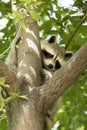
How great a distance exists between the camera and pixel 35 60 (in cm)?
292

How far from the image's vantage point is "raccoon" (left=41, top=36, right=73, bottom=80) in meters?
3.50

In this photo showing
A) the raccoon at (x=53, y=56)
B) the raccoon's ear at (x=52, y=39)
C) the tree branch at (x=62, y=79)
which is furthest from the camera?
the raccoon's ear at (x=52, y=39)

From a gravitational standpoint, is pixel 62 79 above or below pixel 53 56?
above

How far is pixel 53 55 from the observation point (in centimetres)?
383

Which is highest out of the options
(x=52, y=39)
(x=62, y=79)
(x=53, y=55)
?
(x=62, y=79)

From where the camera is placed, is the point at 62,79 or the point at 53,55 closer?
the point at 62,79

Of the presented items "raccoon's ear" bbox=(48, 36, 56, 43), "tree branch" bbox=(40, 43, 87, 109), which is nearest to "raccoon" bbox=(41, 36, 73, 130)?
"raccoon's ear" bbox=(48, 36, 56, 43)

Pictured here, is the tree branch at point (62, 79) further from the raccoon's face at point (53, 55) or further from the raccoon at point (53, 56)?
the raccoon's face at point (53, 55)

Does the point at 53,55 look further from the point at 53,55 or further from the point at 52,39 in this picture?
the point at 52,39

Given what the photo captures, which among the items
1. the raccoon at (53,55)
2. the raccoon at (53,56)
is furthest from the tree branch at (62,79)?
the raccoon at (53,55)

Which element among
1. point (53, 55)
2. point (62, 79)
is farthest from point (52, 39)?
point (62, 79)

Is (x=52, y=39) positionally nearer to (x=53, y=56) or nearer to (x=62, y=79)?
(x=53, y=56)

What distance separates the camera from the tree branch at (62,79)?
96.0 inches

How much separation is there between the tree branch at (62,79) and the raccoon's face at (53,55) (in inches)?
39.0
